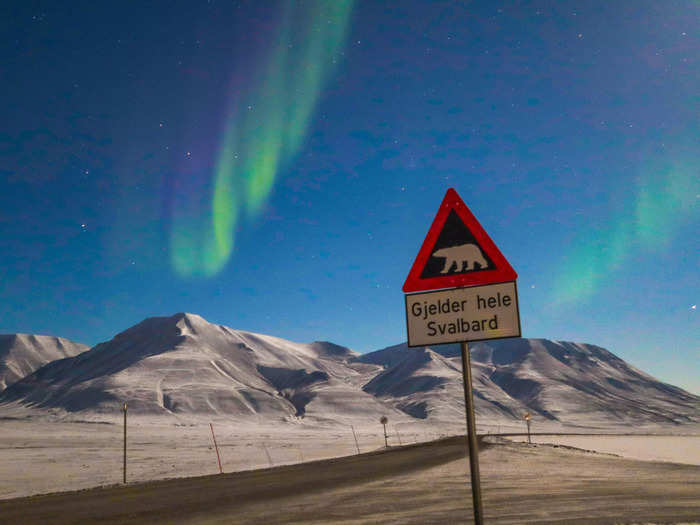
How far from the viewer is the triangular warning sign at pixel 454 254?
14.4 ft

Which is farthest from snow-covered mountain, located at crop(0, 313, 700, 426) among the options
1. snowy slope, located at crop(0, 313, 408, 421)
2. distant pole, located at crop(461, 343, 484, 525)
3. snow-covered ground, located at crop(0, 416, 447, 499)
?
distant pole, located at crop(461, 343, 484, 525)

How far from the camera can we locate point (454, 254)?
4.53 metres

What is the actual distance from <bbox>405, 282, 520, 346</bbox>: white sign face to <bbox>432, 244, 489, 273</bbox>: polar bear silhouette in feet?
0.74

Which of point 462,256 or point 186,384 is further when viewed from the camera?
point 186,384

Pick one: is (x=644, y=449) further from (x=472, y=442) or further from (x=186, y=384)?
(x=186, y=384)

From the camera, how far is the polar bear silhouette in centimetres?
445

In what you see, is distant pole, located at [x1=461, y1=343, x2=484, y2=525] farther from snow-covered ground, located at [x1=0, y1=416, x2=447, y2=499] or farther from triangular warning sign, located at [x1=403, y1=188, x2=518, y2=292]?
snow-covered ground, located at [x1=0, y1=416, x2=447, y2=499]

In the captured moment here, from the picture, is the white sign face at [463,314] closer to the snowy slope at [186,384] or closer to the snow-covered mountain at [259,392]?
the snow-covered mountain at [259,392]

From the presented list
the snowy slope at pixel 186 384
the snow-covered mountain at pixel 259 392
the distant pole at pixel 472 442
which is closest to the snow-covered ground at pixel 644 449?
the distant pole at pixel 472 442

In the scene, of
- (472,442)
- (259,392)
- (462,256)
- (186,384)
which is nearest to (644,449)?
(472,442)

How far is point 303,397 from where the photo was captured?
14075 centimetres

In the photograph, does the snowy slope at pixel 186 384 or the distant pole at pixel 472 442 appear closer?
the distant pole at pixel 472 442

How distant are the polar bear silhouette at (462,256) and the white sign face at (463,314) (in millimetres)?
227

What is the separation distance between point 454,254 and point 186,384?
138537 millimetres
